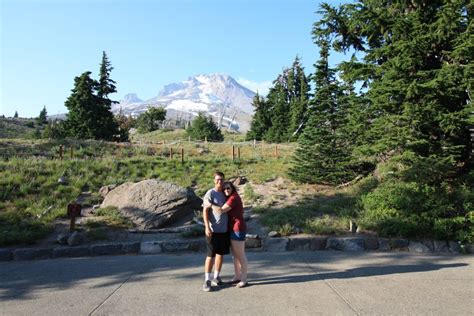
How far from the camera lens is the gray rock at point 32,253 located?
26.3 ft

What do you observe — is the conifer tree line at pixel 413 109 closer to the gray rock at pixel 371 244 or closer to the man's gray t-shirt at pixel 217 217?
the gray rock at pixel 371 244

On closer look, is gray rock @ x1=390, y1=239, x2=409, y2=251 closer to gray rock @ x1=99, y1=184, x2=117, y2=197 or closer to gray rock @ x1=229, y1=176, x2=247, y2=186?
gray rock @ x1=229, y1=176, x2=247, y2=186

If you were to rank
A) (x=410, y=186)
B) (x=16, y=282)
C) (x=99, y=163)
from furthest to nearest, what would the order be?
(x=99, y=163)
(x=410, y=186)
(x=16, y=282)

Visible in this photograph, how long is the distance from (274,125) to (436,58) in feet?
134

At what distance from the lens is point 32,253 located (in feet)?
26.5

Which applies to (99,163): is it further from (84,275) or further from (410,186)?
(410,186)

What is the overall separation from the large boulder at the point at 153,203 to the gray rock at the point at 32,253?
2490mm

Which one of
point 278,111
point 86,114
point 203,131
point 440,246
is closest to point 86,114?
point 86,114

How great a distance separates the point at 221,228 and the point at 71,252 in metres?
4.44

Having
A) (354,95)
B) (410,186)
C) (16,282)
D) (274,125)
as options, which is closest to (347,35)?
(354,95)

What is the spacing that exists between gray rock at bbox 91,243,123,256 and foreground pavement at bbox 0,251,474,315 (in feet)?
1.36

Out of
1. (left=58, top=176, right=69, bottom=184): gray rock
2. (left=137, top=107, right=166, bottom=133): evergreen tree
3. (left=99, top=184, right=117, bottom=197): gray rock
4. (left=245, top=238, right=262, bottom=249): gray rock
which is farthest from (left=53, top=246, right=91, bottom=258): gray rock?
(left=137, top=107, right=166, bottom=133): evergreen tree

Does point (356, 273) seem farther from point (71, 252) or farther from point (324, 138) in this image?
point (324, 138)

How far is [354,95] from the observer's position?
45.4 feet
